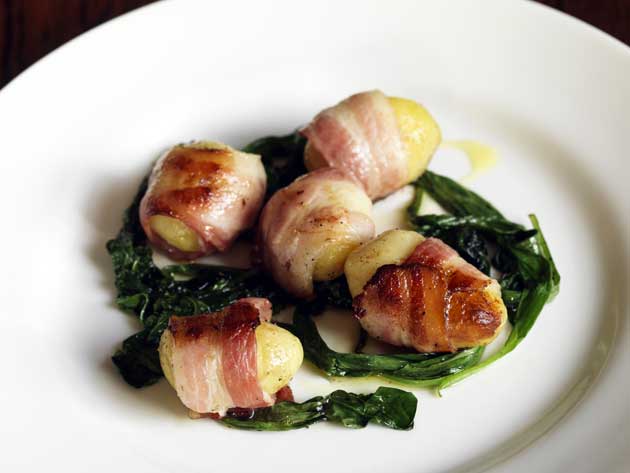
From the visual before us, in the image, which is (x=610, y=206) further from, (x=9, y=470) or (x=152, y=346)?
(x=9, y=470)

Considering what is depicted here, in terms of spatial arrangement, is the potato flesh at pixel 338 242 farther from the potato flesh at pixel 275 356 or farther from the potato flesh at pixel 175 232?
the potato flesh at pixel 175 232

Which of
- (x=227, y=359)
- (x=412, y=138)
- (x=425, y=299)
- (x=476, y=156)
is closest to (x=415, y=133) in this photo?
(x=412, y=138)

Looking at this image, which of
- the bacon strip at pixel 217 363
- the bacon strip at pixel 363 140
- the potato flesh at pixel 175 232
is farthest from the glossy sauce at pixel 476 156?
the bacon strip at pixel 217 363

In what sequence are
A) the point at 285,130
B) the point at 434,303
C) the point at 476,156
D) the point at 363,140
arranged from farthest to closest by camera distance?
the point at 285,130, the point at 476,156, the point at 363,140, the point at 434,303

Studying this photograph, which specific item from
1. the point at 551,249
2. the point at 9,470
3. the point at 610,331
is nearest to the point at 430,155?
the point at 551,249

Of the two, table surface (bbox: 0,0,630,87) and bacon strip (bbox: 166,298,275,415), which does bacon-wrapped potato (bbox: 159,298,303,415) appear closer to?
bacon strip (bbox: 166,298,275,415)

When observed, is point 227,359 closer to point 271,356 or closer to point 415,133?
point 271,356

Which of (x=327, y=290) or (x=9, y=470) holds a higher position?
(x=327, y=290)
